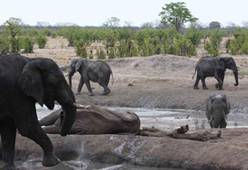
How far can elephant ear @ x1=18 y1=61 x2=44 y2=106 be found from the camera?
8539 mm

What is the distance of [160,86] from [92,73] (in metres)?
2.68

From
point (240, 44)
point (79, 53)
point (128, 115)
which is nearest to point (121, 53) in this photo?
point (79, 53)

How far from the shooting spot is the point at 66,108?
8.77 metres

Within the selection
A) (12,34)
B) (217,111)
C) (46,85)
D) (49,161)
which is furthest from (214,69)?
(12,34)

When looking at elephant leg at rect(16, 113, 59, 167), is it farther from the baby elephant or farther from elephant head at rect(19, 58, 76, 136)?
the baby elephant

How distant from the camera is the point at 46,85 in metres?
8.77

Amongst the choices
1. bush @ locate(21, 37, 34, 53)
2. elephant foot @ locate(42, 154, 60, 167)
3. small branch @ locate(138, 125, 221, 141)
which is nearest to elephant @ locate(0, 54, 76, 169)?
elephant foot @ locate(42, 154, 60, 167)

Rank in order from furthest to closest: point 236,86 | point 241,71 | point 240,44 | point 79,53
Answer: point 240,44
point 79,53
point 241,71
point 236,86

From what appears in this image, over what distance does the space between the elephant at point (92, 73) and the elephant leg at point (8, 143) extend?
48.1 ft

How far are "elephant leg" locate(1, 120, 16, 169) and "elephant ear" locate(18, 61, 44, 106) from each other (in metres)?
0.89

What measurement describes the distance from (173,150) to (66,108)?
5.89 feet

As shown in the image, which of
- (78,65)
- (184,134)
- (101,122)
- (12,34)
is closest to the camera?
(184,134)

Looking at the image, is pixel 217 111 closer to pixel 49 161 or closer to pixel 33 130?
pixel 49 161

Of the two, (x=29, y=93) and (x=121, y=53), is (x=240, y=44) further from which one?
(x=29, y=93)
